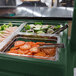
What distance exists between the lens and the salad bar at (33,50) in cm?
108

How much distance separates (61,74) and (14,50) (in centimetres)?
59

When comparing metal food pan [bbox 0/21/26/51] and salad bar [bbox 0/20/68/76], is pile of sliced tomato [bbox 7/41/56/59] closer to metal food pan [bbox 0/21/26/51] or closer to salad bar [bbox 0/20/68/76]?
salad bar [bbox 0/20/68/76]

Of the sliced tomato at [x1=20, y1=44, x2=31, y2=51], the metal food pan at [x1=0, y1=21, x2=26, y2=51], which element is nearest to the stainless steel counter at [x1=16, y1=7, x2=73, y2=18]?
the metal food pan at [x1=0, y1=21, x2=26, y2=51]

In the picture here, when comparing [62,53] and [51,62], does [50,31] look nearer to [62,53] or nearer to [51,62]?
[62,53]

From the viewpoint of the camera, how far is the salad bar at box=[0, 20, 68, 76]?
3.54 ft

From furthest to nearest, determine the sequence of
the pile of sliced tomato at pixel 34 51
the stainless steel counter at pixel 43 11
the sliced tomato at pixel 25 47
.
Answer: the stainless steel counter at pixel 43 11 < the sliced tomato at pixel 25 47 < the pile of sliced tomato at pixel 34 51

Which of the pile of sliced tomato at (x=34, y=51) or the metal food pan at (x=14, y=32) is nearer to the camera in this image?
the pile of sliced tomato at (x=34, y=51)

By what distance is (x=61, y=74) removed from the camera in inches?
40.7

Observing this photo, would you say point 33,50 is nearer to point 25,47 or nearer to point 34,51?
point 34,51

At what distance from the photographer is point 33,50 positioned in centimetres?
132

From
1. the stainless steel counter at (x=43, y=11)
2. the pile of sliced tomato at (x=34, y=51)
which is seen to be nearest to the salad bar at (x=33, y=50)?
the pile of sliced tomato at (x=34, y=51)

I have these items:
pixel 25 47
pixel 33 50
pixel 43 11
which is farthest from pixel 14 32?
pixel 43 11

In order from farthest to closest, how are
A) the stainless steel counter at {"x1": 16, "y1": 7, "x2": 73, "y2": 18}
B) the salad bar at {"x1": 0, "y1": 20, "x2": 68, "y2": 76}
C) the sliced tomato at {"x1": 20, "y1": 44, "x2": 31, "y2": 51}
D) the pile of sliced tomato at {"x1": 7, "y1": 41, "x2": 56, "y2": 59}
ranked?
the stainless steel counter at {"x1": 16, "y1": 7, "x2": 73, "y2": 18}, the sliced tomato at {"x1": 20, "y1": 44, "x2": 31, "y2": 51}, the pile of sliced tomato at {"x1": 7, "y1": 41, "x2": 56, "y2": 59}, the salad bar at {"x1": 0, "y1": 20, "x2": 68, "y2": 76}

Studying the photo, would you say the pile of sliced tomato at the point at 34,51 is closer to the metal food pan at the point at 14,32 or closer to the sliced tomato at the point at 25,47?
the sliced tomato at the point at 25,47
